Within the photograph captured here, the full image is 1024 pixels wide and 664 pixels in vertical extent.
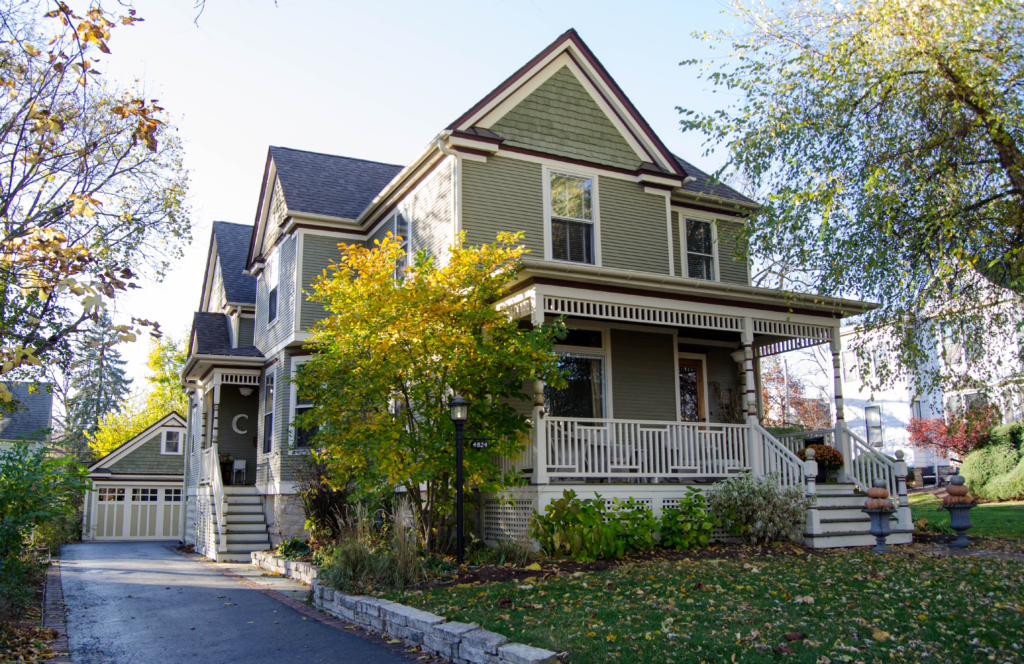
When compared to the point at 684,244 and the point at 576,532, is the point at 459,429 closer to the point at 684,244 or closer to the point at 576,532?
the point at 576,532

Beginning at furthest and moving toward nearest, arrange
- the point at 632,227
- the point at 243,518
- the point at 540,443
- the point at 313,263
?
the point at 243,518 < the point at 313,263 < the point at 632,227 < the point at 540,443

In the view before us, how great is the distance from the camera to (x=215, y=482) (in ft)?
→ 57.7

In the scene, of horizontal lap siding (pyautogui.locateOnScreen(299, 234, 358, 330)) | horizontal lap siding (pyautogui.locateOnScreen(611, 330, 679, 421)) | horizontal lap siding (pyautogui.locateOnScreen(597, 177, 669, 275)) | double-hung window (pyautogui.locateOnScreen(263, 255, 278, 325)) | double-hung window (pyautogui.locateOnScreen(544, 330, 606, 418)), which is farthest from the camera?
double-hung window (pyautogui.locateOnScreen(263, 255, 278, 325))

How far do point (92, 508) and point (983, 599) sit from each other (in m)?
27.9

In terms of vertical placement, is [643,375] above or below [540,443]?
above

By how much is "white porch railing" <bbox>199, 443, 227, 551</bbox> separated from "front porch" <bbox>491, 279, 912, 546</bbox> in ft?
23.3

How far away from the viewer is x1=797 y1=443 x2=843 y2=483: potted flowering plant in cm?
1327

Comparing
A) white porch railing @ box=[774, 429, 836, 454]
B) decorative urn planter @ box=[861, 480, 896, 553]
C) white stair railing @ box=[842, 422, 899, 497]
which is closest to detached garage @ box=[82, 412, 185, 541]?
white porch railing @ box=[774, 429, 836, 454]

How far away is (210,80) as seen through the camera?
496cm

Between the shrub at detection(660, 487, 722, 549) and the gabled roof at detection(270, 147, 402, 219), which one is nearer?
the shrub at detection(660, 487, 722, 549)

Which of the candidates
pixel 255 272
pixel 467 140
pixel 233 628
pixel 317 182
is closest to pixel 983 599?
pixel 233 628

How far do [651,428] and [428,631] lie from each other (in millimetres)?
7256

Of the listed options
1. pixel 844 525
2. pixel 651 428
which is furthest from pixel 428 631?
pixel 844 525

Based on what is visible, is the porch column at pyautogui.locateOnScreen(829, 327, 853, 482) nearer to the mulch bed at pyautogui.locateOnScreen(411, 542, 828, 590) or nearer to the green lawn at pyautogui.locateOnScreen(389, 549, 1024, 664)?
the mulch bed at pyautogui.locateOnScreen(411, 542, 828, 590)
